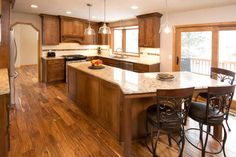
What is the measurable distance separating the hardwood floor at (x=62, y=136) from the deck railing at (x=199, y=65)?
4.78 feet

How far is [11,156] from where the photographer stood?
8.35 ft

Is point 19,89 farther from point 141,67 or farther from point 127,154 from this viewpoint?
point 127,154

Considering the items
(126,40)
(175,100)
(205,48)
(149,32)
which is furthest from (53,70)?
(175,100)

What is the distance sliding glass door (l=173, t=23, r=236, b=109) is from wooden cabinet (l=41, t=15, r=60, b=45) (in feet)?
13.8

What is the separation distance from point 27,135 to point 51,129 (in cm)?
39

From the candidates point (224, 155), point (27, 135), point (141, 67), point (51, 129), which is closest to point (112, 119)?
point (51, 129)

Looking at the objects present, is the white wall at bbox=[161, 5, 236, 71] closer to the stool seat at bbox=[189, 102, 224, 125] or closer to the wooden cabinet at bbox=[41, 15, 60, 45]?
the stool seat at bbox=[189, 102, 224, 125]

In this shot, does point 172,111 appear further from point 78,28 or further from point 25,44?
point 25,44

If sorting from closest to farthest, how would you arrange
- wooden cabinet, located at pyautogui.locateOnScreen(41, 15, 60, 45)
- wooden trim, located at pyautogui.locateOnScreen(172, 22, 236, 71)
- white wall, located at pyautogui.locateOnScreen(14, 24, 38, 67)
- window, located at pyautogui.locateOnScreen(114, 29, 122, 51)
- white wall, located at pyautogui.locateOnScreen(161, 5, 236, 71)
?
white wall, located at pyautogui.locateOnScreen(161, 5, 236, 71), wooden trim, located at pyautogui.locateOnScreen(172, 22, 236, 71), wooden cabinet, located at pyautogui.locateOnScreen(41, 15, 60, 45), window, located at pyautogui.locateOnScreen(114, 29, 122, 51), white wall, located at pyautogui.locateOnScreen(14, 24, 38, 67)

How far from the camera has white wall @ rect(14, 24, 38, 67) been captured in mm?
10837

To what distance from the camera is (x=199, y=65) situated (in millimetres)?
5324

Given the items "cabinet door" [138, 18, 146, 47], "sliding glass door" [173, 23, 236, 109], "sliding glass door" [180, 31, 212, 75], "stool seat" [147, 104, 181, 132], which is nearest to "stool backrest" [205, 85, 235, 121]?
"stool seat" [147, 104, 181, 132]

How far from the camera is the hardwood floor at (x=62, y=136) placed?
2.68m

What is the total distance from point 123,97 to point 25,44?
10.4 m
